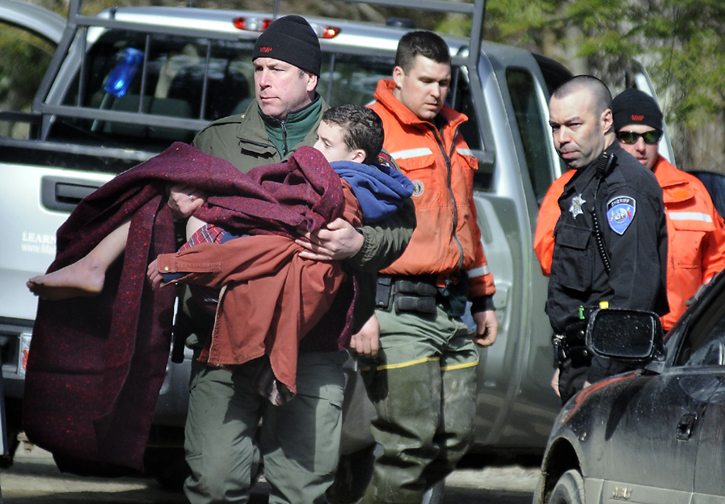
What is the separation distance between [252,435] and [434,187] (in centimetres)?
127

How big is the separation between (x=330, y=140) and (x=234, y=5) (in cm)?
1186

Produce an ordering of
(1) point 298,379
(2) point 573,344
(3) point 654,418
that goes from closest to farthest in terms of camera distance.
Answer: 1. (3) point 654,418
2. (1) point 298,379
3. (2) point 573,344

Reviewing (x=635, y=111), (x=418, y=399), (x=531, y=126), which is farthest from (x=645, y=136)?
(x=418, y=399)

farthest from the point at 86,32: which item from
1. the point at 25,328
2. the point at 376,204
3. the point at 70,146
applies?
the point at 376,204

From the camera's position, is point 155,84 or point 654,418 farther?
point 155,84

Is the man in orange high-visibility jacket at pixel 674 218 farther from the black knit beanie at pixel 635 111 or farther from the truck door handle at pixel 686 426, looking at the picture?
the truck door handle at pixel 686 426

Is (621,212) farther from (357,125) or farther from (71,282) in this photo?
(71,282)

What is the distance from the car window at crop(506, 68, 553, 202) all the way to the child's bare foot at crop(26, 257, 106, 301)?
8.81 feet

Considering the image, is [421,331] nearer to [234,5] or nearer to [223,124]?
[223,124]

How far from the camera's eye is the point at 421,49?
4113mm

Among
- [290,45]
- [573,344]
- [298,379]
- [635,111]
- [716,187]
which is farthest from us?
[716,187]

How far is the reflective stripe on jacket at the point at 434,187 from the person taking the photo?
4012 millimetres

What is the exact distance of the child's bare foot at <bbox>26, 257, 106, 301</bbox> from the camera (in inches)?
123

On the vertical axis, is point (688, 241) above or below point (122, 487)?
above
